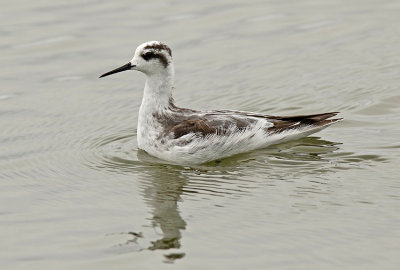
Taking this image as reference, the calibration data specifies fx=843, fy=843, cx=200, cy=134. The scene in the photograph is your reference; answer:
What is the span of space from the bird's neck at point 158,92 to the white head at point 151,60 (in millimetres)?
59

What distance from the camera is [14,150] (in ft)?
47.5

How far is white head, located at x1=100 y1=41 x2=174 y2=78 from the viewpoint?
13789 millimetres

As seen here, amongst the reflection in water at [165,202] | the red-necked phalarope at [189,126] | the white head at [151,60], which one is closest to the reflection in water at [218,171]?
the reflection in water at [165,202]

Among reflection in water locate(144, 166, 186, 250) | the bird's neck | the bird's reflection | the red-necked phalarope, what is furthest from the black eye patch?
reflection in water locate(144, 166, 186, 250)

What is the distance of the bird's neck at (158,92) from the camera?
14.0m

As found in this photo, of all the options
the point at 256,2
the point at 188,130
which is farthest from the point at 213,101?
the point at 256,2

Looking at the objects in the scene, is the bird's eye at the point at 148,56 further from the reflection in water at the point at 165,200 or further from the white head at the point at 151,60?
the reflection in water at the point at 165,200

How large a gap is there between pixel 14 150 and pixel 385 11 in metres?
11.0

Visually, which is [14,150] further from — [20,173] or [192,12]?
[192,12]

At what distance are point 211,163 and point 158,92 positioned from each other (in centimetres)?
152

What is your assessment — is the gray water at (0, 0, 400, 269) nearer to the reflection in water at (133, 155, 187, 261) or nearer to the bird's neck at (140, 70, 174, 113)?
the reflection in water at (133, 155, 187, 261)

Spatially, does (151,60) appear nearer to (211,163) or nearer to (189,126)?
(189,126)

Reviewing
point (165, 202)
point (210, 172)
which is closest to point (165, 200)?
point (165, 202)

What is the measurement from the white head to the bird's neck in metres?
0.06
